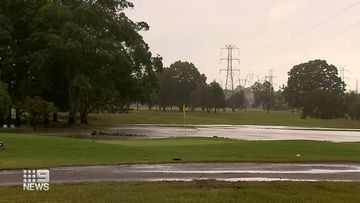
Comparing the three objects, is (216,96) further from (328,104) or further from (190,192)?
(190,192)

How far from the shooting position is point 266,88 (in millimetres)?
190250

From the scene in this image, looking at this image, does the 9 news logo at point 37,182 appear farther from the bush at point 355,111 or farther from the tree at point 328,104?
the tree at point 328,104

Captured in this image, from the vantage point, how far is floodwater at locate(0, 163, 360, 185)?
16.6 meters

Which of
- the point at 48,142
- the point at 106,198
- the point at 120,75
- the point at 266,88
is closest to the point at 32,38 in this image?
the point at 120,75

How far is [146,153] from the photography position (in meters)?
26.1

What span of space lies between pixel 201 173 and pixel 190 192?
20.1ft

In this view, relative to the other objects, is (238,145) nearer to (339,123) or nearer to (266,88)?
(339,123)

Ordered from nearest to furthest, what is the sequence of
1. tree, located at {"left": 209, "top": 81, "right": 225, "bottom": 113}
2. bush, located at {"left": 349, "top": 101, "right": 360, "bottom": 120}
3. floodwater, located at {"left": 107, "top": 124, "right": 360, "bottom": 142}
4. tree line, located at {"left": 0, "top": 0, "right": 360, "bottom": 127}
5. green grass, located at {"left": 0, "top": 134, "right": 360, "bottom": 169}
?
green grass, located at {"left": 0, "top": 134, "right": 360, "bottom": 169} → floodwater, located at {"left": 107, "top": 124, "right": 360, "bottom": 142} → tree line, located at {"left": 0, "top": 0, "right": 360, "bottom": 127} → bush, located at {"left": 349, "top": 101, "right": 360, "bottom": 120} → tree, located at {"left": 209, "top": 81, "right": 225, "bottom": 113}

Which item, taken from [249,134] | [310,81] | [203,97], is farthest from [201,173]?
[310,81]

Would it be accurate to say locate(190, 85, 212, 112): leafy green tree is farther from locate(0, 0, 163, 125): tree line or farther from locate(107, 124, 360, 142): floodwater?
locate(107, 124, 360, 142): floodwater

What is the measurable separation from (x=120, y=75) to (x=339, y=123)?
42994 mm

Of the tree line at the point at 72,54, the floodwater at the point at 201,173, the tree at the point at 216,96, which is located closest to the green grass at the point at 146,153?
the floodwater at the point at 201,173

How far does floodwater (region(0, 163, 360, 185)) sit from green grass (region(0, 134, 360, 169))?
177 centimetres

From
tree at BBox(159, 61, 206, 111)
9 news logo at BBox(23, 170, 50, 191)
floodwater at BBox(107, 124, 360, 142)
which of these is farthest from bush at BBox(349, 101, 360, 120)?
9 news logo at BBox(23, 170, 50, 191)
